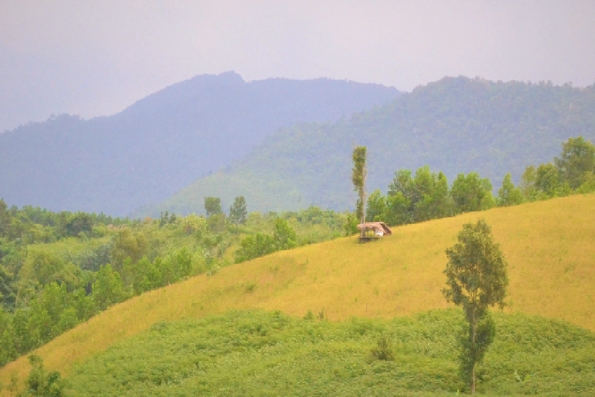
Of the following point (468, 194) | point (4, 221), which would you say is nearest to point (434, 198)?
point (468, 194)

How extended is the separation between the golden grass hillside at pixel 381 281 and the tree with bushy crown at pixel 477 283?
7.61 meters

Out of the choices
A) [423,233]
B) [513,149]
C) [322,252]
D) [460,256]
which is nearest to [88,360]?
[322,252]

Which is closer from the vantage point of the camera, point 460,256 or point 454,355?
point 460,256

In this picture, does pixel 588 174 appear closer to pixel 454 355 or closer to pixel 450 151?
pixel 454 355

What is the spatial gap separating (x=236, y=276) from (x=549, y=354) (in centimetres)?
2249

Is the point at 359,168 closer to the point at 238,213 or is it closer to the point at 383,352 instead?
the point at 383,352

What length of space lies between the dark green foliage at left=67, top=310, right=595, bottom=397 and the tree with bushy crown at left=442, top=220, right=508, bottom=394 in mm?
1192

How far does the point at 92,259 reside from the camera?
78.1m

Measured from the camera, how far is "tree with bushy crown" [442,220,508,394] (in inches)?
698

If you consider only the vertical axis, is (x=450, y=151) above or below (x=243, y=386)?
above

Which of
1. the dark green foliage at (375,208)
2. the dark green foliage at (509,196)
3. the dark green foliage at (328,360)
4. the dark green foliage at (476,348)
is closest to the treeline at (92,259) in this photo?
the dark green foliage at (375,208)

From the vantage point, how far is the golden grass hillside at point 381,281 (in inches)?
1094

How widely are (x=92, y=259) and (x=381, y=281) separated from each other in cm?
5674

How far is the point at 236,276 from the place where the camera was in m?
38.4
